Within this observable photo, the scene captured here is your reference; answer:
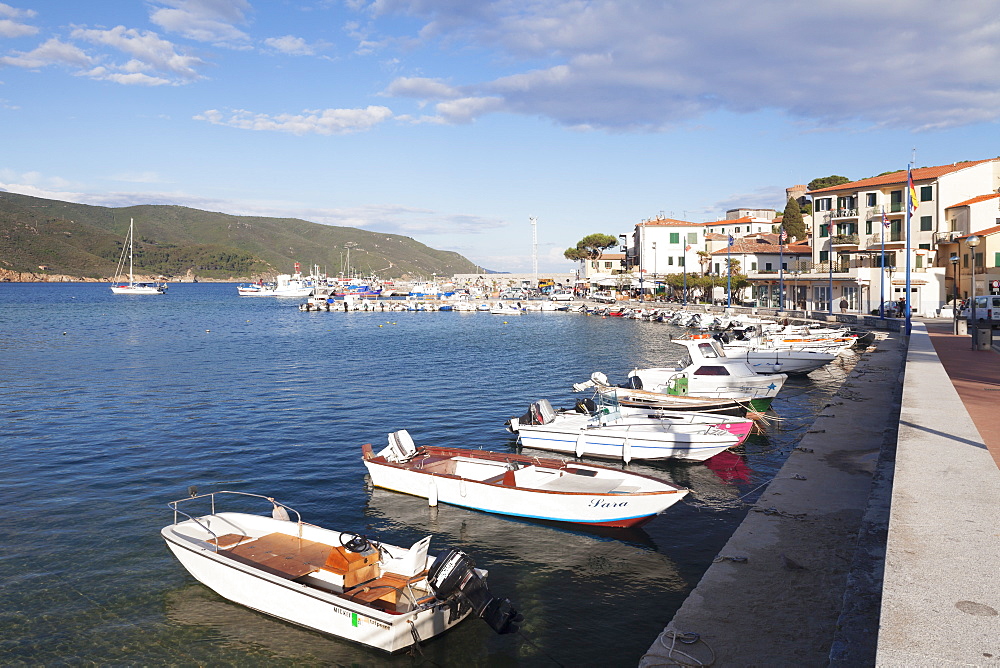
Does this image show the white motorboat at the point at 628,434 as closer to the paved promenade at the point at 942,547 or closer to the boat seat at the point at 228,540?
the paved promenade at the point at 942,547

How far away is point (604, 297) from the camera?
12662cm

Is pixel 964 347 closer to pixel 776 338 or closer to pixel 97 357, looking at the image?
pixel 776 338

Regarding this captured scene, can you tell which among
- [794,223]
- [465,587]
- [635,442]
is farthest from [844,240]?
[465,587]

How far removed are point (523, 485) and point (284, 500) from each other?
703 cm

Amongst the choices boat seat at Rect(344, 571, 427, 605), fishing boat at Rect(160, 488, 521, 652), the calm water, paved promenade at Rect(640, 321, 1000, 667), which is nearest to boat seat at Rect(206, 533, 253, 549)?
fishing boat at Rect(160, 488, 521, 652)

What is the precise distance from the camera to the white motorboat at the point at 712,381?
2955 cm

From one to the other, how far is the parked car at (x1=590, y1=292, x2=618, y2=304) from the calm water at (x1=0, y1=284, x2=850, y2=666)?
242ft

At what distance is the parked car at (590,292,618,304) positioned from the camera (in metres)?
124

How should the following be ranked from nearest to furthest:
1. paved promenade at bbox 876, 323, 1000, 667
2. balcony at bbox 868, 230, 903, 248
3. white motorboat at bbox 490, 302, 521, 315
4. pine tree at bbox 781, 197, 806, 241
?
paved promenade at bbox 876, 323, 1000, 667 → balcony at bbox 868, 230, 903, 248 → pine tree at bbox 781, 197, 806, 241 → white motorboat at bbox 490, 302, 521, 315

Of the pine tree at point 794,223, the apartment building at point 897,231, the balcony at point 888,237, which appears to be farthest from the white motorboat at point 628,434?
the pine tree at point 794,223

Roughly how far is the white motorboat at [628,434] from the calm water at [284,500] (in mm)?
653

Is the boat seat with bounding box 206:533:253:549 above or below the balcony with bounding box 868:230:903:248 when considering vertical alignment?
below

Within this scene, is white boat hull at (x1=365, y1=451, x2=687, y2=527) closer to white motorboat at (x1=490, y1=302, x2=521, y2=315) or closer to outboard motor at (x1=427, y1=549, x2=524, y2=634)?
outboard motor at (x1=427, y1=549, x2=524, y2=634)

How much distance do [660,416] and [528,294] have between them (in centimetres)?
14007
